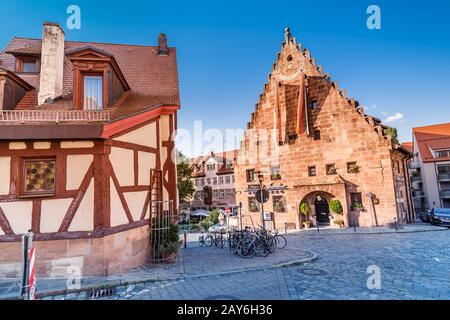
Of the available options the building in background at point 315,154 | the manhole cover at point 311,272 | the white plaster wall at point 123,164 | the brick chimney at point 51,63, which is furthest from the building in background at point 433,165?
the brick chimney at point 51,63

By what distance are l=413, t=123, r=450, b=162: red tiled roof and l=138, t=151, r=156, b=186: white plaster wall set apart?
39.3 metres

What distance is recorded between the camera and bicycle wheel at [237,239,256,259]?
1048cm

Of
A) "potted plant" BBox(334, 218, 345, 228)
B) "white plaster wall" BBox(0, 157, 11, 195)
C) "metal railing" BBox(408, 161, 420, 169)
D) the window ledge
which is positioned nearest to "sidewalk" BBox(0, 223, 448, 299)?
the window ledge

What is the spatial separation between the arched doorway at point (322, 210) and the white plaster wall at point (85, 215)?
18362 mm

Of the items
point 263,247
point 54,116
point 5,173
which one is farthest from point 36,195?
point 263,247

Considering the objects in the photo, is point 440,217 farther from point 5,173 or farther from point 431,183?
point 5,173

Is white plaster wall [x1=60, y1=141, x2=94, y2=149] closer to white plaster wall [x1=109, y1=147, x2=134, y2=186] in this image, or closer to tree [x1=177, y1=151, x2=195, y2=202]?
white plaster wall [x1=109, y1=147, x2=134, y2=186]

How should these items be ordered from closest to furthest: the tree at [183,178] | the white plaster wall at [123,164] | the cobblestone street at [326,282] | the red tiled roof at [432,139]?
the cobblestone street at [326,282] < the white plaster wall at [123,164] < the tree at [183,178] < the red tiled roof at [432,139]

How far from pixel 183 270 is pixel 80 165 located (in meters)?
4.73

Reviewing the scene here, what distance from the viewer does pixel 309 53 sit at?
23047 mm

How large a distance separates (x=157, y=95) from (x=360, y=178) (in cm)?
1640

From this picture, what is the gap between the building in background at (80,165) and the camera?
Answer: 763cm

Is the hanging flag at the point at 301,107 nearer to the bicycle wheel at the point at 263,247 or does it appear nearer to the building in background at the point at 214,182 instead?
the bicycle wheel at the point at 263,247
